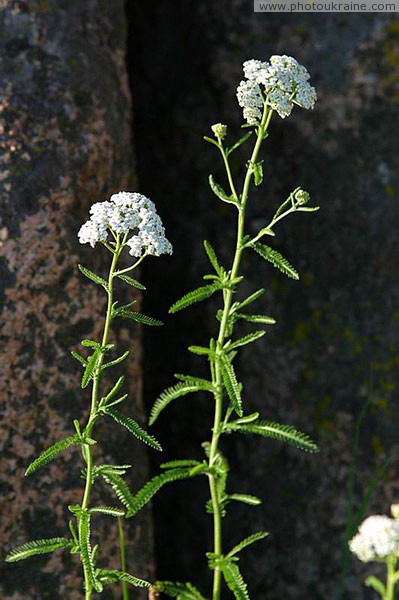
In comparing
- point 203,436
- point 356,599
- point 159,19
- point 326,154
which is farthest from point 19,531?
point 159,19

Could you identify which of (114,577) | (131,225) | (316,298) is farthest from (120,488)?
(316,298)

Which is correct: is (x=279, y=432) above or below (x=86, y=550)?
above

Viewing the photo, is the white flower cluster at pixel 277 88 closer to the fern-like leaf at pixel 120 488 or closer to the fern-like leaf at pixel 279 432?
the fern-like leaf at pixel 279 432

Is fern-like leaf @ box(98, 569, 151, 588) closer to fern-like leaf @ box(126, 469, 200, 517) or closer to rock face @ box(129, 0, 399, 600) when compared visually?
fern-like leaf @ box(126, 469, 200, 517)

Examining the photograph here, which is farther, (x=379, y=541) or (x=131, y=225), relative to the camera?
(x=131, y=225)

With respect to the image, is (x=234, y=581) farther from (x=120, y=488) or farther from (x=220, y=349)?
(x=220, y=349)

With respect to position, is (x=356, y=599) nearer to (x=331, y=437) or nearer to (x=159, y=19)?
(x=331, y=437)

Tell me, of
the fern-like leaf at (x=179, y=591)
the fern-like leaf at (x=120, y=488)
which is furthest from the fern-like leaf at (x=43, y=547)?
the fern-like leaf at (x=179, y=591)

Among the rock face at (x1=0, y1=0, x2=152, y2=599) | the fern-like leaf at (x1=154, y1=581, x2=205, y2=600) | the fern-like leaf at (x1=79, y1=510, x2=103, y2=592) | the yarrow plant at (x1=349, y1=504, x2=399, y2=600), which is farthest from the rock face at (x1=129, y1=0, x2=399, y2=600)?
the yarrow plant at (x1=349, y1=504, x2=399, y2=600)
